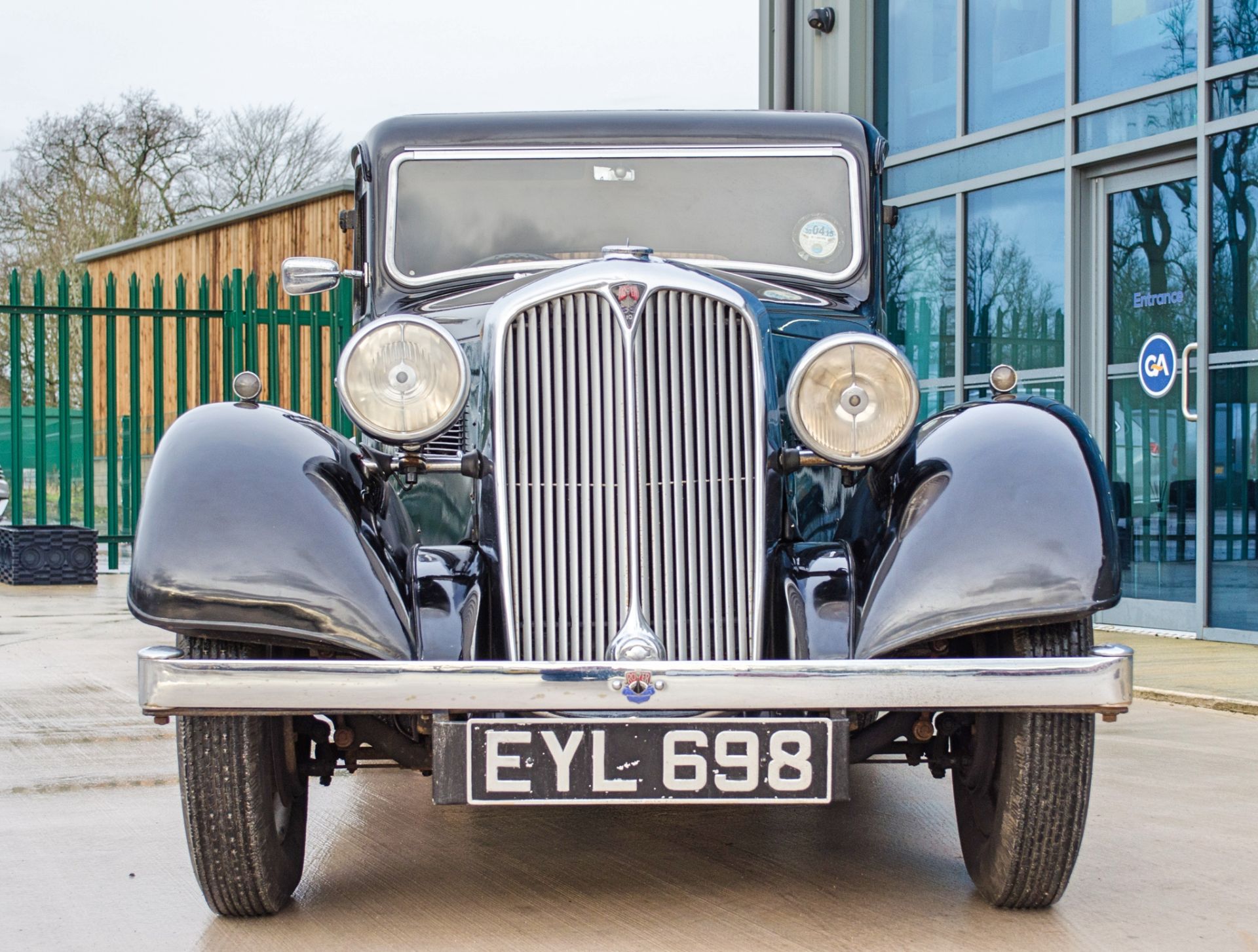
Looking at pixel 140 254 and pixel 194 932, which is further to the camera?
pixel 140 254

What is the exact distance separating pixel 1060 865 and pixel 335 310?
11.4 meters

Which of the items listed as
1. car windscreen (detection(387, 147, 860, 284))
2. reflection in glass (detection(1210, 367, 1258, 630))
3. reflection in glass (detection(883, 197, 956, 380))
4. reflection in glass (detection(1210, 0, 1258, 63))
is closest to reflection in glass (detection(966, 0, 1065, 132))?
reflection in glass (detection(883, 197, 956, 380))

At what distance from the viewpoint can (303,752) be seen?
11.8 ft

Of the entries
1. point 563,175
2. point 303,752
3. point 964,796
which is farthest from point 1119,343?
point 303,752

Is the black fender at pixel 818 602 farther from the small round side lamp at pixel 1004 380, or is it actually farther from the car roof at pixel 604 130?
the car roof at pixel 604 130

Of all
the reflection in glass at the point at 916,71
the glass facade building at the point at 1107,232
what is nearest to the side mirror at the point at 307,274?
the glass facade building at the point at 1107,232

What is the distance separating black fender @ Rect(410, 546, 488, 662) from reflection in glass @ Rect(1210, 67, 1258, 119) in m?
7.23

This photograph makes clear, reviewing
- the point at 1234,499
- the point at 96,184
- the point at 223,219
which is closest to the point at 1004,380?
the point at 1234,499

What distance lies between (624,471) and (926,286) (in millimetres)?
8875

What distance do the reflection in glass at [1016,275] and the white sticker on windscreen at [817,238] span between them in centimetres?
611

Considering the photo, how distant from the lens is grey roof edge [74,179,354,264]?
56.7 feet

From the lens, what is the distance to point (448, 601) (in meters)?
3.38

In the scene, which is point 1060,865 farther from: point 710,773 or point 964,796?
point 710,773

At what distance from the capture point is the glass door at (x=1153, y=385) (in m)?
9.54
